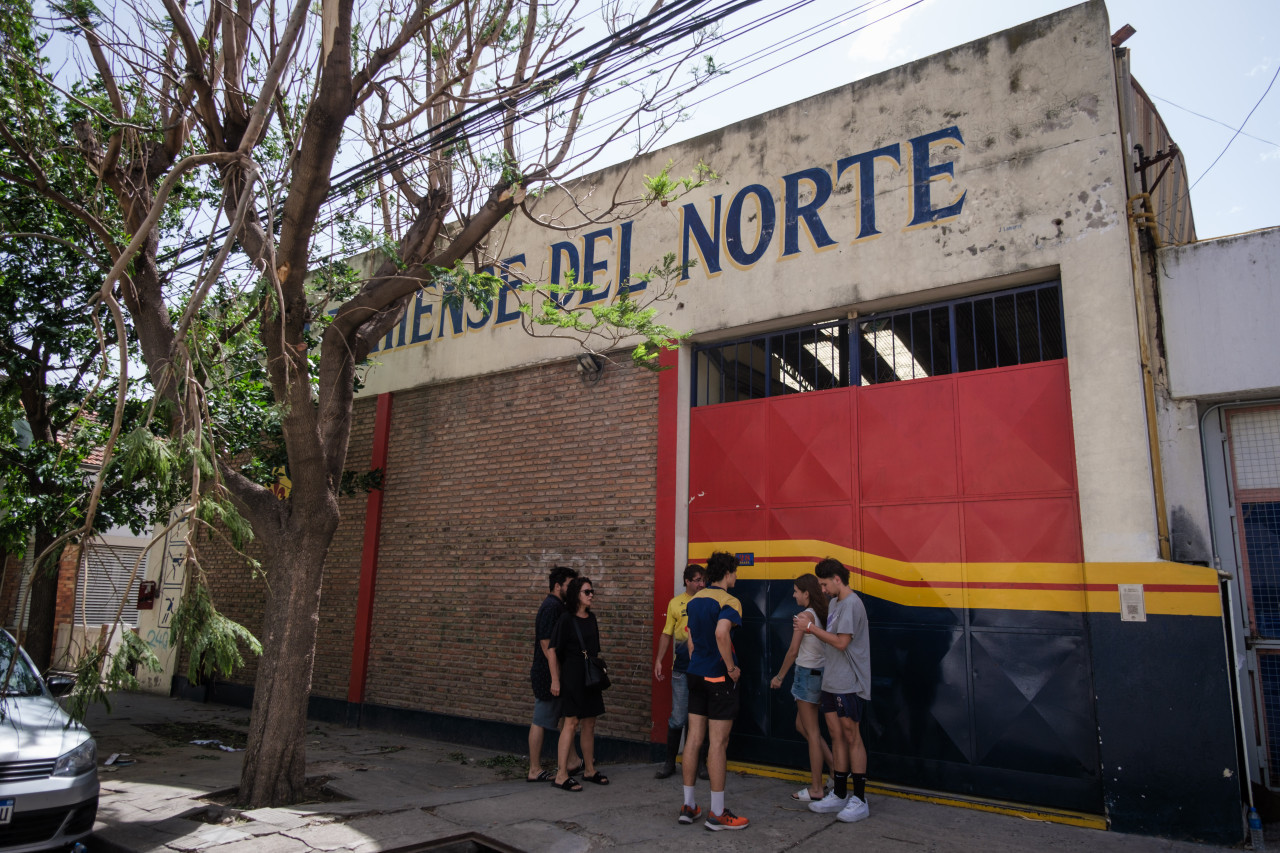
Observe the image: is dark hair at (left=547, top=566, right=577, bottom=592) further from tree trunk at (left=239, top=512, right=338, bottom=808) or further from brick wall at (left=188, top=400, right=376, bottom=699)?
brick wall at (left=188, top=400, right=376, bottom=699)

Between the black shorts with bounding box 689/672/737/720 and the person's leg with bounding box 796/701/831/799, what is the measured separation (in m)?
0.85

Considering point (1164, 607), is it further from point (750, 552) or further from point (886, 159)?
point (886, 159)

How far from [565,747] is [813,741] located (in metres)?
2.06

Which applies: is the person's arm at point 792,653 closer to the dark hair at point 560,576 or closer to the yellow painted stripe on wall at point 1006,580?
the yellow painted stripe on wall at point 1006,580

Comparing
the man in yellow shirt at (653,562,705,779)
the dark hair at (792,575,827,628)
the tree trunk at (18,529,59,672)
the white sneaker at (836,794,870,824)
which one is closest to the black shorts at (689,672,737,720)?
the dark hair at (792,575,827,628)

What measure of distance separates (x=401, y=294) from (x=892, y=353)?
4.42 meters

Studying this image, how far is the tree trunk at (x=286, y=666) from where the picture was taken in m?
6.40

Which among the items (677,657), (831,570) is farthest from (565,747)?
(831,570)

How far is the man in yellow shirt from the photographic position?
7.20 m

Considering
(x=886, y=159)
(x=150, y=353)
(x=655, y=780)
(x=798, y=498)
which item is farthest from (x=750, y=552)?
(x=150, y=353)

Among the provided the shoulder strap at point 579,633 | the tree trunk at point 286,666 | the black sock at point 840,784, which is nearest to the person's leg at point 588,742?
the shoulder strap at point 579,633

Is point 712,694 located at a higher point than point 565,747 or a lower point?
higher

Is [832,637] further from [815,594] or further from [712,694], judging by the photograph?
[712,694]

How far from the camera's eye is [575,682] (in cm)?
700
